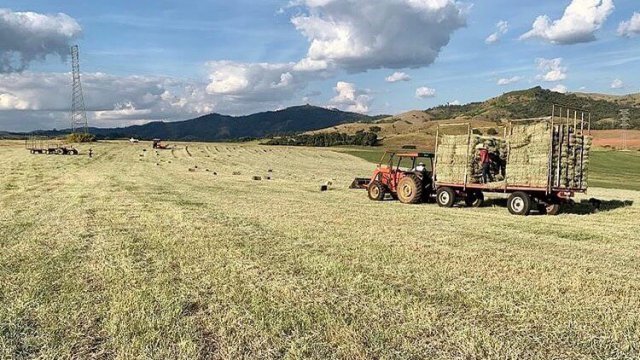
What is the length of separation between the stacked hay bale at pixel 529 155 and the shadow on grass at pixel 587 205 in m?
1.18

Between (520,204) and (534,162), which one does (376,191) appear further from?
(534,162)

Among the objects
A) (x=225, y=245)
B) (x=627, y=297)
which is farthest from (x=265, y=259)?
(x=627, y=297)

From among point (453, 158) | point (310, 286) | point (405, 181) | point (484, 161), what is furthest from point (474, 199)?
point (310, 286)

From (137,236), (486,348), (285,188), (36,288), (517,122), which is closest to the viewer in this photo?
(486,348)

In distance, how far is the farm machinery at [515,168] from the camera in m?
15.8

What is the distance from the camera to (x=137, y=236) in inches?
425

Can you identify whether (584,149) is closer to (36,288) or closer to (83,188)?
(36,288)

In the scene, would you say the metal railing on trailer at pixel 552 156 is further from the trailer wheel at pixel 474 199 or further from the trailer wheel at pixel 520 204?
the trailer wheel at pixel 474 199

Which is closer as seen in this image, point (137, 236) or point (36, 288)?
point (36, 288)

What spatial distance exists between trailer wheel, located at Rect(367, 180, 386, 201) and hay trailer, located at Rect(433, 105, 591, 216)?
9.44 feet

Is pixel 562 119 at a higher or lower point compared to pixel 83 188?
higher

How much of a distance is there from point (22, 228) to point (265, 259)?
5995 mm

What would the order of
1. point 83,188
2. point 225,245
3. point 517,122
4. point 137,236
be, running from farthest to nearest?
point 83,188 < point 517,122 < point 137,236 < point 225,245

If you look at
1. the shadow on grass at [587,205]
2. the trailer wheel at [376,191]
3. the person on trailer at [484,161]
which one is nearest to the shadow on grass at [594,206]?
the shadow on grass at [587,205]
